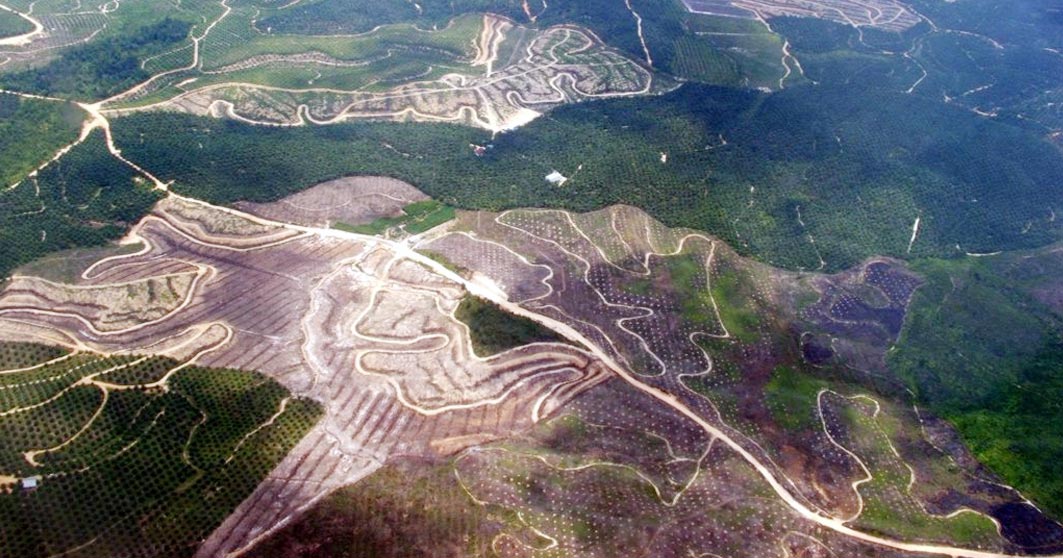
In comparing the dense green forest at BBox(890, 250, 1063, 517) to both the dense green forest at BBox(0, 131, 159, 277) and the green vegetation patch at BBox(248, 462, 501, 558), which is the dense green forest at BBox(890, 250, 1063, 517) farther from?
the dense green forest at BBox(0, 131, 159, 277)

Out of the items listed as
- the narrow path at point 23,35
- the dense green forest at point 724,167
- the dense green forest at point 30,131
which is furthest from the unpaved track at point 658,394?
the narrow path at point 23,35

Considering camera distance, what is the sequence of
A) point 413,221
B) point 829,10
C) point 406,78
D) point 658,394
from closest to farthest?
point 658,394
point 413,221
point 406,78
point 829,10

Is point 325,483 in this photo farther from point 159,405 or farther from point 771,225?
point 771,225

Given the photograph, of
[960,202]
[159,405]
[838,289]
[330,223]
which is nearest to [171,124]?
[330,223]

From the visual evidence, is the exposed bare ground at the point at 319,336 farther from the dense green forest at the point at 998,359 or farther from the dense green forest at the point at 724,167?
the dense green forest at the point at 998,359

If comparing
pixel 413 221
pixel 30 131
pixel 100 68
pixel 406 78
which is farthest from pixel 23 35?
pixel 413 221

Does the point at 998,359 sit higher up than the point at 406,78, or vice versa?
the point at 406,78

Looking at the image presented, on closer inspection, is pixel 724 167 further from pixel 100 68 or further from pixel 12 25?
pixel 12 25
